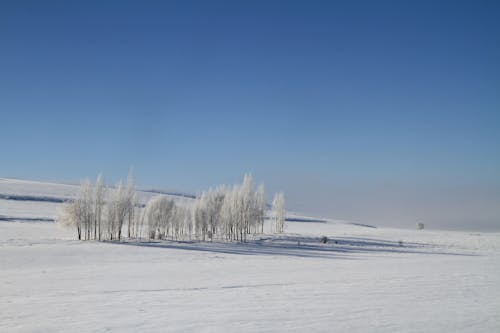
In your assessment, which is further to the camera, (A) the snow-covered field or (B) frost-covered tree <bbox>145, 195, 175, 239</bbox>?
(B) frost-covered tree <bbox>145, 195, 175, 239</bbox>

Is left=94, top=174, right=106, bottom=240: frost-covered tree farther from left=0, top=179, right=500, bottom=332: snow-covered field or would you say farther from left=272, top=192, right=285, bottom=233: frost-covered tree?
left=272, top=192, right=285, bottom=233: frost-covered tree

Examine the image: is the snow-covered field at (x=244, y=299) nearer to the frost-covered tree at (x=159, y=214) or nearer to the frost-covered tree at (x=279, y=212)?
the frost-covered tree at (x=159, y=214)

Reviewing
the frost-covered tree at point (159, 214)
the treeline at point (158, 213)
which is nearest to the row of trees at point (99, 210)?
the treeline at point (158, 213)

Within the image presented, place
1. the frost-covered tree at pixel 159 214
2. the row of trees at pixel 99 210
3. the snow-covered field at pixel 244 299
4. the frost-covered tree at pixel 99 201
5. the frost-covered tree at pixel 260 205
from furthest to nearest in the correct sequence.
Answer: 1. the frost-covered tree at pixel 260 205
2. the frost-covered tree at pixel 159 214
3. the frost-covered tree at pixel 99 201
4. the row of trees at pixel 99 210
5. the snow-covered field at pixel 244 299

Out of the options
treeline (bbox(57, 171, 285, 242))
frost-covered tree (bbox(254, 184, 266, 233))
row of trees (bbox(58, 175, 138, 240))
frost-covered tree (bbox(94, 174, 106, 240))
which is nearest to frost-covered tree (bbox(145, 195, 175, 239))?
Answer: treeline (bbox(57, 171, 285, 242))

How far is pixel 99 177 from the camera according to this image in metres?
→ 66.3

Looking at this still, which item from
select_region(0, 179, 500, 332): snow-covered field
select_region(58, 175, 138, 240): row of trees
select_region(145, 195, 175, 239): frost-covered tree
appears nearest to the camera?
select_region(0, 179, 500, 332): snow-covered field

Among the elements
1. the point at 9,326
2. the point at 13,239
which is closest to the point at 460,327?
the point at 9,326

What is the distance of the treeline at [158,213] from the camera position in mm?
61938

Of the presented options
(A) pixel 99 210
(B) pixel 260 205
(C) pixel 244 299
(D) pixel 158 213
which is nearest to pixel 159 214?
(D) pixel 158 213

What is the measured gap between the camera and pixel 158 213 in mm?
67812

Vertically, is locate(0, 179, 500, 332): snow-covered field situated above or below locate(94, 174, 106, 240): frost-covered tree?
below

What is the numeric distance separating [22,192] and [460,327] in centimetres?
15446

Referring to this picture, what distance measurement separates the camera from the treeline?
6194 centimetres
